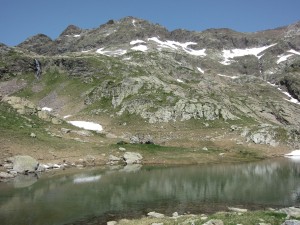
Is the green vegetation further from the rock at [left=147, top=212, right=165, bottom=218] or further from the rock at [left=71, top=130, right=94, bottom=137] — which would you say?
the rock at [left=71, top=130, right=94, bottom=137]

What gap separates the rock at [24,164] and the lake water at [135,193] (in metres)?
3.56

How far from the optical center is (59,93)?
15525 cm

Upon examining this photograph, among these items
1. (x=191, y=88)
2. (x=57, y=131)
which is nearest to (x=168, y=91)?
(x=191, y=88)

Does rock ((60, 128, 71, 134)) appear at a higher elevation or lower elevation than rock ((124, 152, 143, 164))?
higher

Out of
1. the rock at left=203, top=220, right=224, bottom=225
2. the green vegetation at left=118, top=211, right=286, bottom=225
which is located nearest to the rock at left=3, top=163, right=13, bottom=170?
the green vegetation at left=118, top=211, right=286, bottom=225

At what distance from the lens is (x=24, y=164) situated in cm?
6300

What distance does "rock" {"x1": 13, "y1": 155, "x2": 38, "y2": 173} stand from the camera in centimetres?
6222

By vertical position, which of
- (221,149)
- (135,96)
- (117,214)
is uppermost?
(135,96)

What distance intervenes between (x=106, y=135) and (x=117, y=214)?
63.9m

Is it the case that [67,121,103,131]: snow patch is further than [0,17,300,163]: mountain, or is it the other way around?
[67,121,103,131]: snow patch

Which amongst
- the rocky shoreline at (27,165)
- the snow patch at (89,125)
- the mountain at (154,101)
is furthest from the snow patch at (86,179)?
the snow patch at (89,125)

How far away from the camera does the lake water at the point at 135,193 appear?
37.7 meters

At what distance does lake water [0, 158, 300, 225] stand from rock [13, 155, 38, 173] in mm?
3557

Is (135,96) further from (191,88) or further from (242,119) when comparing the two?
(242,119)
